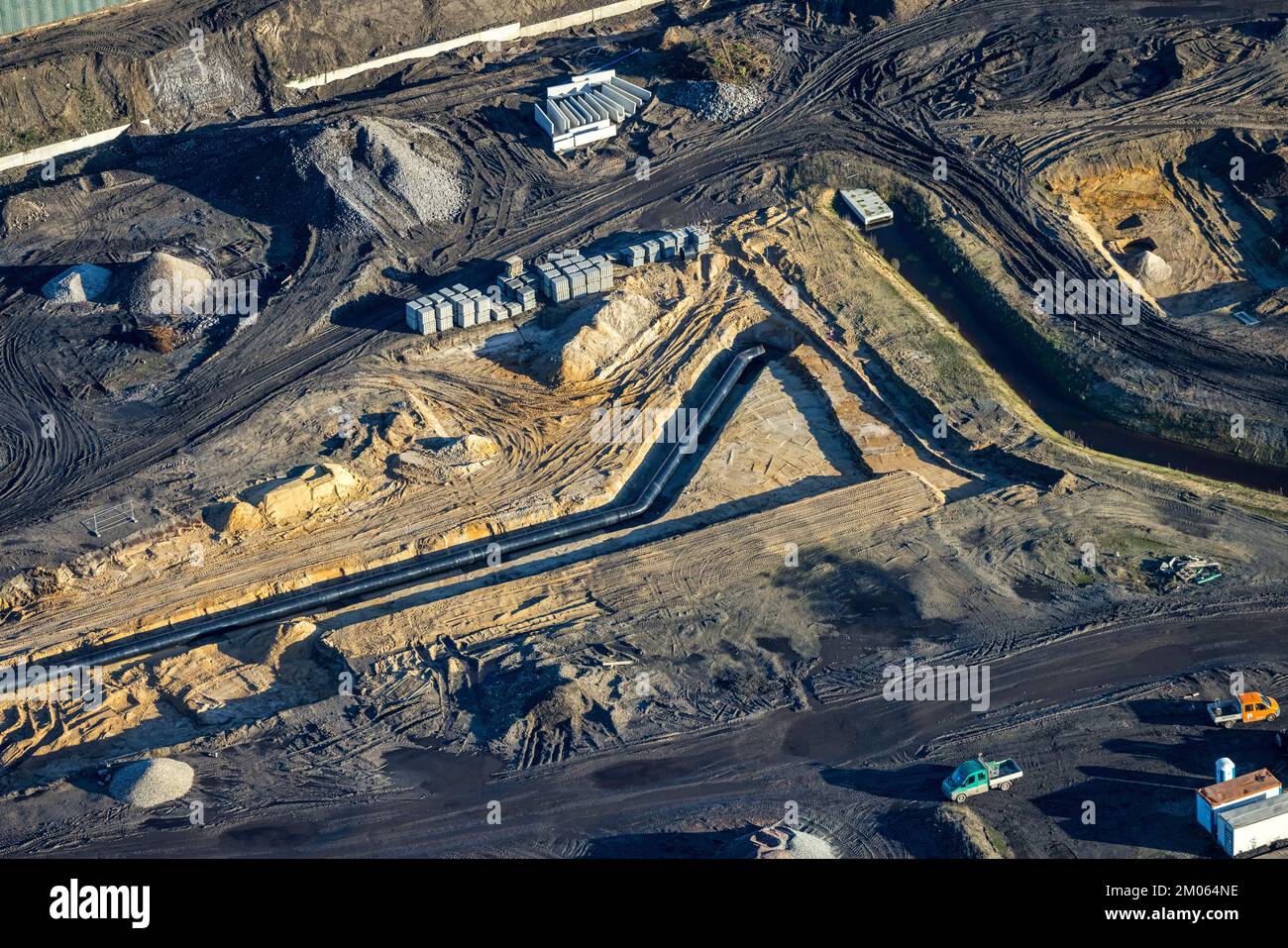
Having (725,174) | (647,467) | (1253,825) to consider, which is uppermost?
(725,174)

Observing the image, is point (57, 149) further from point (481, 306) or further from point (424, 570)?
point (424, 570)

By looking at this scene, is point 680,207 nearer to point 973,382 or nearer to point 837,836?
point 973,382

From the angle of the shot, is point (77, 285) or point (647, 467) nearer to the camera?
point (647, 467)

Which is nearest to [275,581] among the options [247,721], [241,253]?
[247,721]

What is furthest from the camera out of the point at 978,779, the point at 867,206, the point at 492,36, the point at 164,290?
the point at 492,36

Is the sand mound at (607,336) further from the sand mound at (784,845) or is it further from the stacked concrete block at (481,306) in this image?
the sand mound at (784,845)

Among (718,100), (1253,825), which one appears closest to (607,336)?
(718,100)
